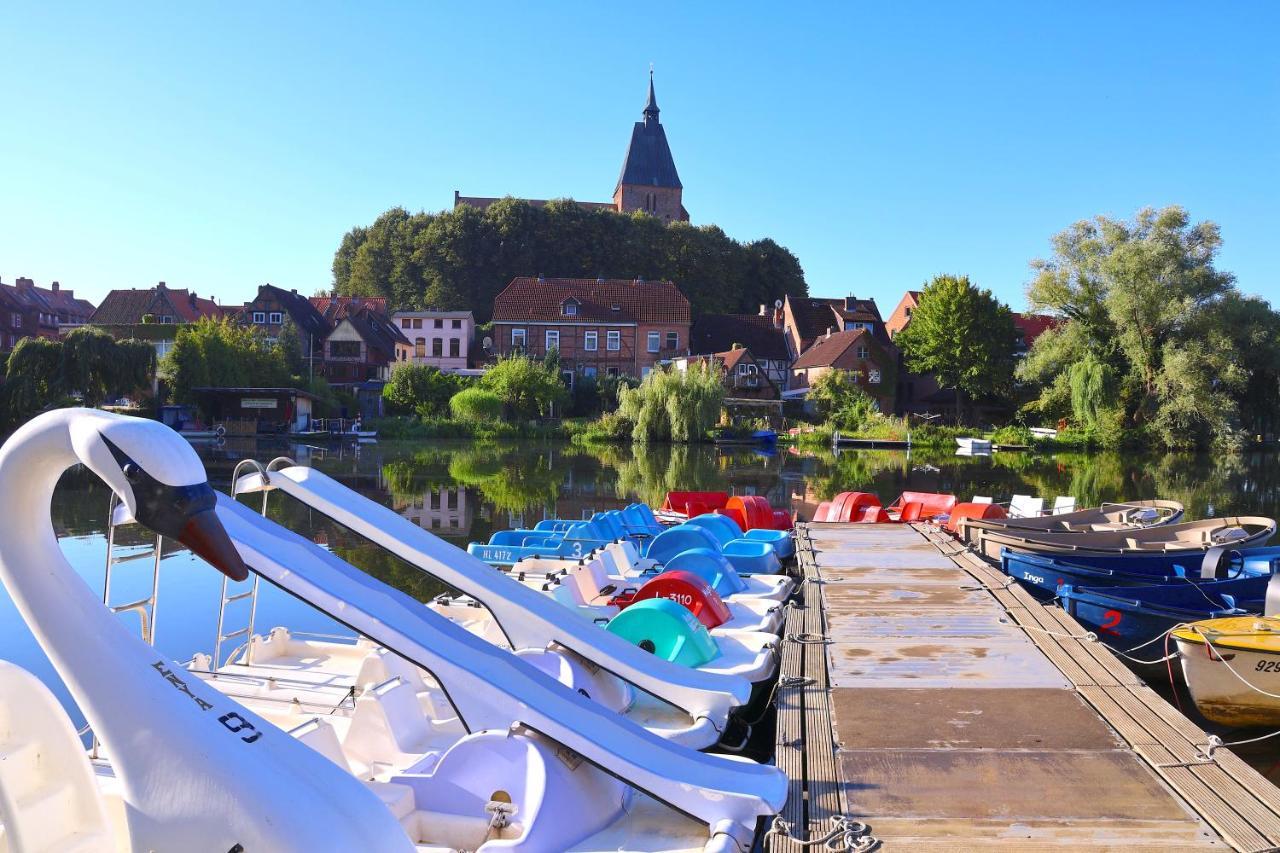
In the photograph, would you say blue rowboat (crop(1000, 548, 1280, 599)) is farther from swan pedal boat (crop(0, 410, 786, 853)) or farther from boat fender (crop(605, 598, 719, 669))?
swan pedal boat (crop(0, 410, 786, 853))

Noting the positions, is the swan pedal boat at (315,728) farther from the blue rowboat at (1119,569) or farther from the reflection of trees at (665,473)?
the reflection of trees at (665,473)

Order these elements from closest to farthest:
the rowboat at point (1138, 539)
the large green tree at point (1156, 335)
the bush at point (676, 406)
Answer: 1. the rowboat at point (1138, 539)
2. the large green tree at point (1156, 335)
3. the bush at point (676, 406)

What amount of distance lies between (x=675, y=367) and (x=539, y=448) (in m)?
12.3

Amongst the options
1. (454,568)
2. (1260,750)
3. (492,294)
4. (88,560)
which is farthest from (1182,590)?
(492,294)

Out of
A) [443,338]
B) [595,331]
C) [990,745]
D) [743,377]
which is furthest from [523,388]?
[990,745]

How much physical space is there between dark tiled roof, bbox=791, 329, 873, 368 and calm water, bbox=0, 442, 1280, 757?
13550 millimetres

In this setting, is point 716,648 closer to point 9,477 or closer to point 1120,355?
point 9,477

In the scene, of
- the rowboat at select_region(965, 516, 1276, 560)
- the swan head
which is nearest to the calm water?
the swan head

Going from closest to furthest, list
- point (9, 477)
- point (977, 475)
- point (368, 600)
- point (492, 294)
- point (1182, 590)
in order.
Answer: point (9, 477), point (368, 600), point (1182, 590), point (977, 475), point (492, 294)

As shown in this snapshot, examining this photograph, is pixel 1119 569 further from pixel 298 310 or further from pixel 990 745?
pixel 298 310

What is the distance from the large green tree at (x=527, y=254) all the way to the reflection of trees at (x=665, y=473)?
36660 mm

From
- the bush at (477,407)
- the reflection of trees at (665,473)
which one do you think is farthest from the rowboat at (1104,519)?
the bush at (477,407)

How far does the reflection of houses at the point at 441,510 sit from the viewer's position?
23031 mm

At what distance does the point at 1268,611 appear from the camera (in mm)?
10344
